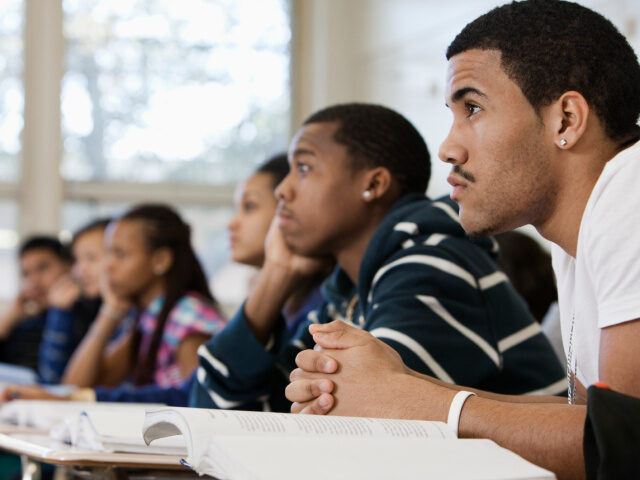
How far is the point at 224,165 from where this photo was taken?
200 inches

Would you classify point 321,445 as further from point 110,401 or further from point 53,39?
point 53,39

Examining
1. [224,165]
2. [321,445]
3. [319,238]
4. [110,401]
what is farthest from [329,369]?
[224,165]

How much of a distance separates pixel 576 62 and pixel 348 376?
1.67ft

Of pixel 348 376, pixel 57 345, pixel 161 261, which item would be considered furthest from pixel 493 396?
pixel 57 345

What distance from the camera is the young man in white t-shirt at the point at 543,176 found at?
0.98 m

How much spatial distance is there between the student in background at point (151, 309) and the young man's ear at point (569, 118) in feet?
5.42

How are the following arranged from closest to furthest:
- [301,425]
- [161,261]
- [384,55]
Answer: [301,425], [161,261], [384,55]

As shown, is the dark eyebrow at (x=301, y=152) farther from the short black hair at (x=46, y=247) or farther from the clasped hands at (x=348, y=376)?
the short black hair at (x=46, y=247)

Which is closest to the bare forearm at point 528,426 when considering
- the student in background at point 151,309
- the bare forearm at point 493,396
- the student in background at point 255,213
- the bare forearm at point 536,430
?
the bare forearm at point 536,430

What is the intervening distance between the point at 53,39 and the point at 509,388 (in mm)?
3985

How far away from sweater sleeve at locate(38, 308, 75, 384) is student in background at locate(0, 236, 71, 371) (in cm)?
36

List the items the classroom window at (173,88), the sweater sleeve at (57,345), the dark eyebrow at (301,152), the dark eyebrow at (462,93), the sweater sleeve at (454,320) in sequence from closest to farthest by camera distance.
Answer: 1. the dark eyebrow at (462,93)
2. the sweater sleeve at (454,320)
3. the dark eyebrow at (301,152)
4. the sweater sleeve at (57,345)
5. the classroom window at (173,88)

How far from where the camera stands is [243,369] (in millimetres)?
1756

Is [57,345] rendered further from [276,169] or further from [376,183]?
[376,183]
